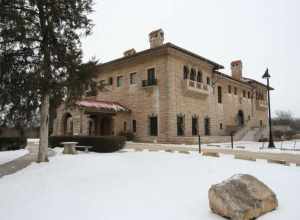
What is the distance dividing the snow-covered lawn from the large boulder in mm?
207

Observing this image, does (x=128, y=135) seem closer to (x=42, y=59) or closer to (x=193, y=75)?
(x=193, y=75)

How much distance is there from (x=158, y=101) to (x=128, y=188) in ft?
55.1

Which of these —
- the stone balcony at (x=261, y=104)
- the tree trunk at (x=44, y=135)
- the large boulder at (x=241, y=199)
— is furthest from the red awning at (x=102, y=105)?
the stone balcony at (x=261, y=104)

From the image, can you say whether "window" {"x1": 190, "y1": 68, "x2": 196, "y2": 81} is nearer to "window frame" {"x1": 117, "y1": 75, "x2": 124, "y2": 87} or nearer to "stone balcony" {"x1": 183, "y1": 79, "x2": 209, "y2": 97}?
"stone balcony" {"x1": 183, "y1": 79, "x2": 209, "y2": 97}

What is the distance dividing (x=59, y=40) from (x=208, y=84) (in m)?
19.6

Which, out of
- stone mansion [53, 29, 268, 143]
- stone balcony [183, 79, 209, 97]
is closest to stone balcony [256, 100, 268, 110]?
stone mansion [53, 29, 268, 143]

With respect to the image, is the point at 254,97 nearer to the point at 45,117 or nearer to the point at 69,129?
the point at 69,129

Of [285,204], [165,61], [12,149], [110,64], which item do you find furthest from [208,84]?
[285,204]

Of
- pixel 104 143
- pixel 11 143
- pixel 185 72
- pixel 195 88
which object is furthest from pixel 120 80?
pixel 104 143

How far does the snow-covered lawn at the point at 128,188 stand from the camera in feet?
18.4

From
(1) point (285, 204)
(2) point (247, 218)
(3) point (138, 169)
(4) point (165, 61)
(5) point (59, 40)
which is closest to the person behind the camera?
(2) point (247, 218)

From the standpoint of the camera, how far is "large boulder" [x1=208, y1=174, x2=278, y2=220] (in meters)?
4.96

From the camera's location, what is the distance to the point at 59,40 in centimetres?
1065

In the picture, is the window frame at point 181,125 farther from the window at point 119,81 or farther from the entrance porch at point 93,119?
the window at point 119,81
